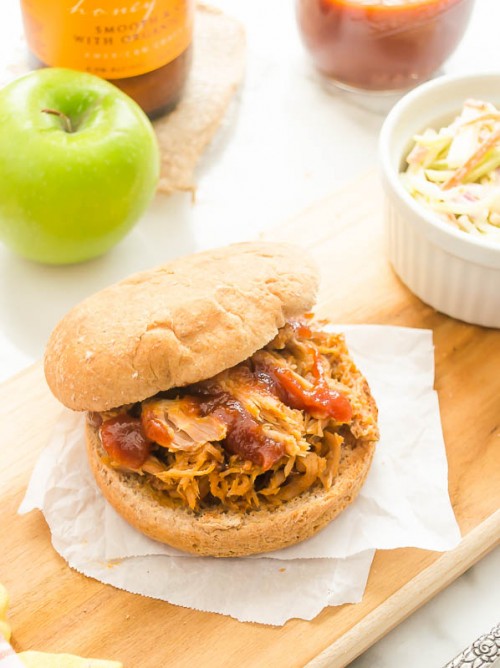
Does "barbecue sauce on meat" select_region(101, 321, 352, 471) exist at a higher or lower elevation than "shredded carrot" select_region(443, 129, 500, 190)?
lower

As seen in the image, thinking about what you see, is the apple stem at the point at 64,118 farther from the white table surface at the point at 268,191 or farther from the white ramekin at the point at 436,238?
the white ramekin at the point at 436,238

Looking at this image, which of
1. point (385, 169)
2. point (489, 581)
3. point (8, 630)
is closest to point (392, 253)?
point (385, 169)

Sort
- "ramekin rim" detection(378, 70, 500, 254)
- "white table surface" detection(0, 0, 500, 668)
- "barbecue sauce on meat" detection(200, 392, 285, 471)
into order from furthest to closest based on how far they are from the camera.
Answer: "ramekin rim" detection(378, 70, 500, 254), "white table surface" detection(0, 0, 500, 668), "barbecue sauce on meat" detection(200, 392, 285, 471)

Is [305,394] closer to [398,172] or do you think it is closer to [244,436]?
[244,436]

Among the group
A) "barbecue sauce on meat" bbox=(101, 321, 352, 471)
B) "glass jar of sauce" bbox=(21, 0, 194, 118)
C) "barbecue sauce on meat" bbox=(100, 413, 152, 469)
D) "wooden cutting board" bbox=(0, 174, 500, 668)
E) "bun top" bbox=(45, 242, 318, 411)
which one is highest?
"glass jar of sauce" bbox=(21, 0, 194, 118)

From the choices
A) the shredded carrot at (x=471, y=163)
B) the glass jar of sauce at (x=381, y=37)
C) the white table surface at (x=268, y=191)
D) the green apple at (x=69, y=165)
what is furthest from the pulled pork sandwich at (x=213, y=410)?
the glass jar of sauce at (x=381, y=37)

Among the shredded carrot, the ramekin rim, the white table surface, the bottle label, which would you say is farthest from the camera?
the bottle label

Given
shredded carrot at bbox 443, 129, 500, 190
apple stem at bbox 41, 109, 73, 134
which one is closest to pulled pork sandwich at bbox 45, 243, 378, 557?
shredded carrot at bbox 443, 129, 500, 190

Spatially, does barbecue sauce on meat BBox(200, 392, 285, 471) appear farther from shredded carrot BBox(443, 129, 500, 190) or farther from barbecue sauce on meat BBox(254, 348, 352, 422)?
shredded carrot BBox(443, 129, 500, 190)
